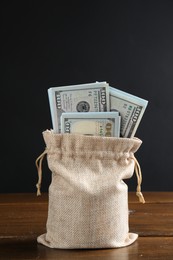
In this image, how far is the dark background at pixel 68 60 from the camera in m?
2.24

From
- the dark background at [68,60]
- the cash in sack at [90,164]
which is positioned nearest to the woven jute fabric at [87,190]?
the cash in sack at [90,164]

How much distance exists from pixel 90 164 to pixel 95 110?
0.37ft

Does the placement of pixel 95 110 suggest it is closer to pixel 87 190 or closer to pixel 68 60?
pixel 87 190

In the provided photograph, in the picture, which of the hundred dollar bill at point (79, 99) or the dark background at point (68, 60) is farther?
the dark background at point (68, 60)

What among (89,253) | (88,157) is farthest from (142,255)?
(88,157)

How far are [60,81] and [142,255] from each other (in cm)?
144

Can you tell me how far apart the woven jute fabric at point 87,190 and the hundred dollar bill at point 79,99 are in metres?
0.06

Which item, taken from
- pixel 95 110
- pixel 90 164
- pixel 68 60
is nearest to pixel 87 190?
pixel 90 164

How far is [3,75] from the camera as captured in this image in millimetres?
2234

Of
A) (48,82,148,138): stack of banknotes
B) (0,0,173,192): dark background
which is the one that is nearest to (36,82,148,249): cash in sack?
(48,82,148,138): stack of banknotes

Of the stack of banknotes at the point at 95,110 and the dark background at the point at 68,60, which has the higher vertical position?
the dark background at the point at 68,60

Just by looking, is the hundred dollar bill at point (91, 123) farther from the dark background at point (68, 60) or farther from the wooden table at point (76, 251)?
the dark background at point (68, 60)

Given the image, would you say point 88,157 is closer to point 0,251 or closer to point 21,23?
point 0,251

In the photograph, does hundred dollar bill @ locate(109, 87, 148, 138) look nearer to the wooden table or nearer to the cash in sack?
the cash in sack
